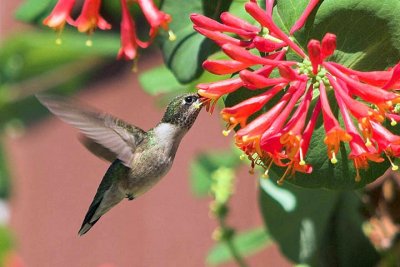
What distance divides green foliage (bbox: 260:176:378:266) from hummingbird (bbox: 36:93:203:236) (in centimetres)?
19

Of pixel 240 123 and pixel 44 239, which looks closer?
pixel 240 123

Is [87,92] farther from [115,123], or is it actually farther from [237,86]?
[237,86]

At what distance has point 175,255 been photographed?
8.96ft

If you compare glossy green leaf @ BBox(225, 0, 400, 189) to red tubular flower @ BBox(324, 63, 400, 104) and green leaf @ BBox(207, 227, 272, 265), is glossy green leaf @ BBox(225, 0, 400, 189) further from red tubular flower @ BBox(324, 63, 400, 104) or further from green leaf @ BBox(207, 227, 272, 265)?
green leaf @ BBox(207, 227, 272, 265)

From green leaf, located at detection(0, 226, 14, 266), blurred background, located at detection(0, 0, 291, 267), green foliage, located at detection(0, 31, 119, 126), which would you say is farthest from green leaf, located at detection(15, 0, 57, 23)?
green leaf, located at detection(0, 226, 14, 266)

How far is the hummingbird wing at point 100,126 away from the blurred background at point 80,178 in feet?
2.52

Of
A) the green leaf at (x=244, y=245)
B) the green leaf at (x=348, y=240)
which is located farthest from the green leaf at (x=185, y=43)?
the green leaf at (x=244, y=245)

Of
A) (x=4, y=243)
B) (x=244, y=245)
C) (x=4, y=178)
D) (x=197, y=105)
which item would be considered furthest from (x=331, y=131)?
(x=4, y=178)

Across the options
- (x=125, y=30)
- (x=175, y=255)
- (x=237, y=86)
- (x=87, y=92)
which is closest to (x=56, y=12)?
(x=125, y=30)

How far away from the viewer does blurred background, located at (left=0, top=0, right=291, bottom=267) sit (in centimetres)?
255

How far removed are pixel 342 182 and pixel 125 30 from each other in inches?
15.5

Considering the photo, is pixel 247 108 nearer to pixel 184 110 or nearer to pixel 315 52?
pixel 315 52

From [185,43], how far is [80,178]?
1.86 meters

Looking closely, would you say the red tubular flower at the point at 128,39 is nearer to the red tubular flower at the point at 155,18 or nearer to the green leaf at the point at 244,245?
the red tubular flower at the point at 155,18
